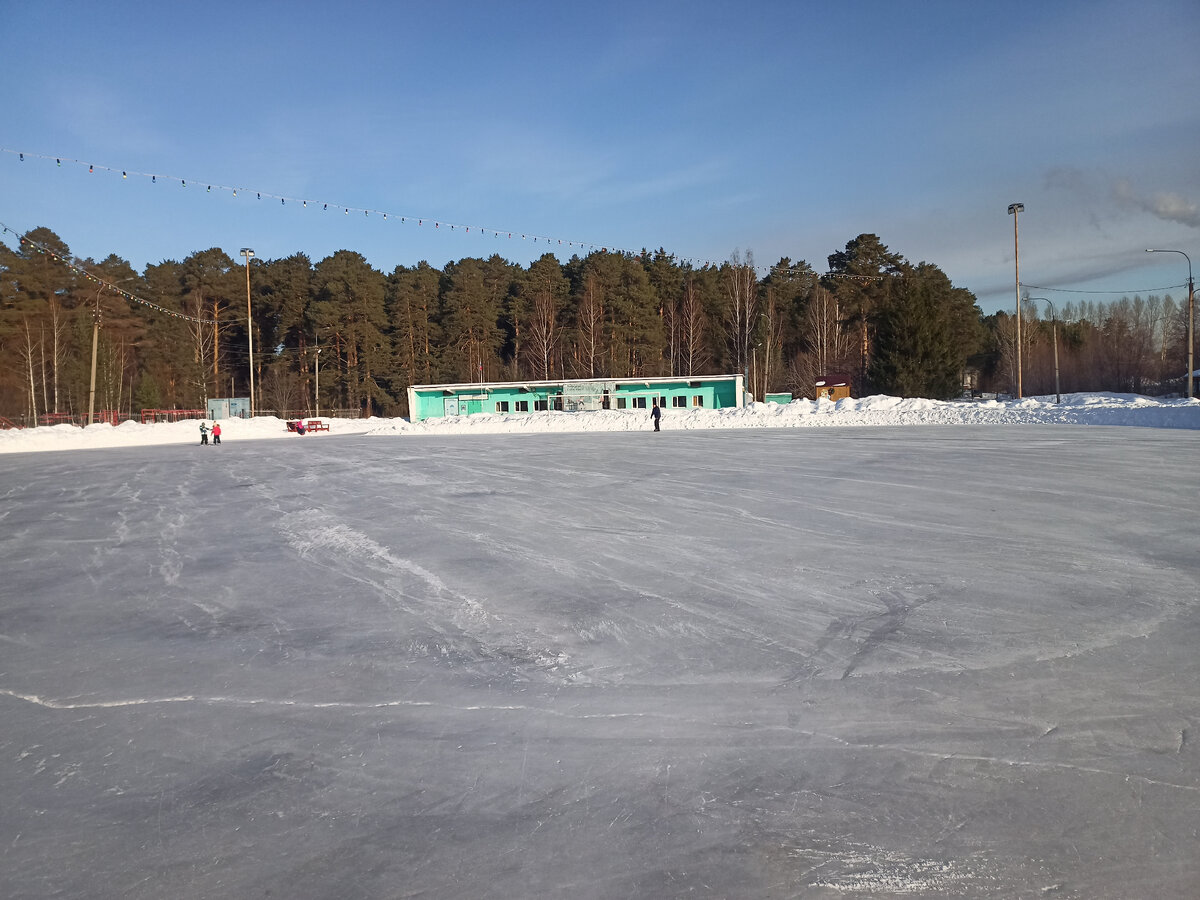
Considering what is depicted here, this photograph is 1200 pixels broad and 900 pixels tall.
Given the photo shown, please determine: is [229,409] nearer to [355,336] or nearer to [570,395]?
[355,336]

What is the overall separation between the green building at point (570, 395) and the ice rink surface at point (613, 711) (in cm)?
4029

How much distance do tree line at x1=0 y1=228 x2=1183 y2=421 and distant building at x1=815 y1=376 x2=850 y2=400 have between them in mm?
6138

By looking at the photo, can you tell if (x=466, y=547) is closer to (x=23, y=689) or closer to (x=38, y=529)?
(x=23, y=689)

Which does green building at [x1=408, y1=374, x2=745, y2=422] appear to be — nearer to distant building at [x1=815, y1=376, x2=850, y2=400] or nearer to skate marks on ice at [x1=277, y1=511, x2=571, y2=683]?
distant building at [x1=815, y1=376, x2=850, y2=400]

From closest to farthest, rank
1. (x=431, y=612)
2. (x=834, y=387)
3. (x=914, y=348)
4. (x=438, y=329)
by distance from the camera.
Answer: (x=431, y=612), (x=914, y=348), (x=834, y=387), (x=438, y=329)

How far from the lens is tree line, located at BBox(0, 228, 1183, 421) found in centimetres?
5478

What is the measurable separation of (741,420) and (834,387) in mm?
14798

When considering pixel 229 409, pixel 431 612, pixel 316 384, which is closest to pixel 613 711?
pixel 431 612

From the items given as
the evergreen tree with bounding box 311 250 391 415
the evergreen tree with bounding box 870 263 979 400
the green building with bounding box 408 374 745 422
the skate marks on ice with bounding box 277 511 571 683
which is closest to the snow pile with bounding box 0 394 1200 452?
the green building with bounding box 408 374 745 422

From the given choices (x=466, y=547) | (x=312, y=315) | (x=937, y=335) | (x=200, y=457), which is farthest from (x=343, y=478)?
(x=312, y=315)

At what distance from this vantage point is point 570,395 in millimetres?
49500

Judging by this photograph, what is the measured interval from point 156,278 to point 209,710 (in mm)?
72858

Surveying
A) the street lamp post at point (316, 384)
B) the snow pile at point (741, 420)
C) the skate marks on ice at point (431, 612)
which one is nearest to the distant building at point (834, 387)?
the snow pile at point (741, 420)

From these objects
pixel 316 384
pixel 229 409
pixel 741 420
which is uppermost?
pixel 316 384
